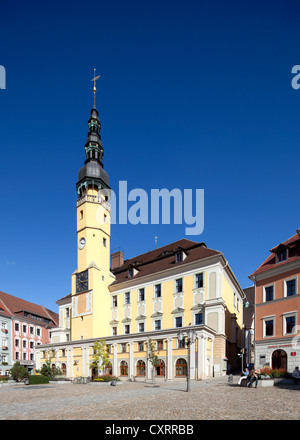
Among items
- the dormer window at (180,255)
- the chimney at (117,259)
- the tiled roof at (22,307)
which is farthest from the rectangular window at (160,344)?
the tiled roof at (22,307)

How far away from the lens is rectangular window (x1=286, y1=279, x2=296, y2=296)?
30078mm

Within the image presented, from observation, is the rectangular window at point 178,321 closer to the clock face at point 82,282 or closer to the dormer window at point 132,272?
the dormer window at point 132,272

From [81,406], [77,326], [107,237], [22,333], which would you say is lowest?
[22,333]

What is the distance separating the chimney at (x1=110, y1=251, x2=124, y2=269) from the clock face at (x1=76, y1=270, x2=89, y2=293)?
771cm

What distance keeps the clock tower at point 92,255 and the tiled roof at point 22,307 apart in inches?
855

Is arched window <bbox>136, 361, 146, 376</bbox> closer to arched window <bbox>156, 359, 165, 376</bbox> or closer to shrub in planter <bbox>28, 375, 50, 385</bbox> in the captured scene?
arched window <bbox>156, 359, 165, 376</bbox>

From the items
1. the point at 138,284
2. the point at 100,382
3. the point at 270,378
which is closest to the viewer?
the point at 270,378

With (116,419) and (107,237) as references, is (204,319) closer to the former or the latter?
(107,237)

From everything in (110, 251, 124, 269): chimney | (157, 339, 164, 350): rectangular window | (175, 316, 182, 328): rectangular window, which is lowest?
(157, 339, 164, 350): rectangular window

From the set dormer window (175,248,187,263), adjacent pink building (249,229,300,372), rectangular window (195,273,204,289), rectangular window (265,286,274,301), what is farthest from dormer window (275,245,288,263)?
dormer window (175,248,187,263)

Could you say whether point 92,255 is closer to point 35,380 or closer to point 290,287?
point 35,380

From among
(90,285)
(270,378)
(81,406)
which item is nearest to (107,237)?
(90,285)

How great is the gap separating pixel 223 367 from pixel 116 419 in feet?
90.4
